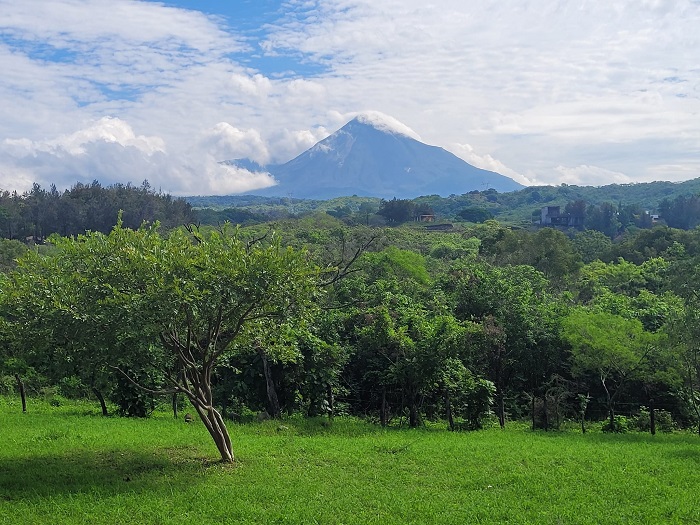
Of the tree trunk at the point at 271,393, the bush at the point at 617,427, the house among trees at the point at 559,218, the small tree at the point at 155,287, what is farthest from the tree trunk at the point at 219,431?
the house among trees at the point at 559,218

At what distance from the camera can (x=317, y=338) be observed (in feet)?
59.3

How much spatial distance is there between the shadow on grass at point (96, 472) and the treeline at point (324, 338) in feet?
4.06

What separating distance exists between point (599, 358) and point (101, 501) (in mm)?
14777

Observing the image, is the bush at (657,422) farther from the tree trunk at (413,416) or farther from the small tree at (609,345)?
the tree trunk at (413,416)

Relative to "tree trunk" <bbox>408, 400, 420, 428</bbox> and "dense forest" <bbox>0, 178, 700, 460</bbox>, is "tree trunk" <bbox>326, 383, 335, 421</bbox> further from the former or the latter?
"tree trunk" <bbox>408, 400, 420, 428</bbox>

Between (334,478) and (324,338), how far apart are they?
8.42 meters

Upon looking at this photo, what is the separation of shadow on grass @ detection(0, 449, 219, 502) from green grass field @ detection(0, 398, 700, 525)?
36mm

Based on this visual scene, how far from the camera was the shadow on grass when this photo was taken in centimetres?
1018

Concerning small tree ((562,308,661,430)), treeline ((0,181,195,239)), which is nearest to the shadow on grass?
small tree ((562,308,661,430))

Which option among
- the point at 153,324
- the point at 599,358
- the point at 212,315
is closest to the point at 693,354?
the point at 599,358

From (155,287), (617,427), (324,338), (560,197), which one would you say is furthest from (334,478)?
(560,197)

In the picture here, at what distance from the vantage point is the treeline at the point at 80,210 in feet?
260

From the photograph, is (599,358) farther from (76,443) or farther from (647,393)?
(76,443)

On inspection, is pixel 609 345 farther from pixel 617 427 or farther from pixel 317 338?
pixel 317 338
